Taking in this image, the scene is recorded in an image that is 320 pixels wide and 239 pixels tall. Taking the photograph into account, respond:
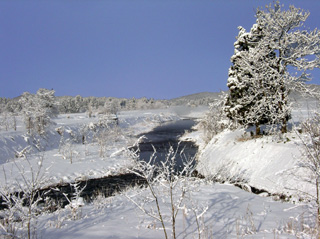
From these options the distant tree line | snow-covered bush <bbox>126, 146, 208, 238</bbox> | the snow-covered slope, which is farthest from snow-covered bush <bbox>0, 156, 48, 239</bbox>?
the distant tree line

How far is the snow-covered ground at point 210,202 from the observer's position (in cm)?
491

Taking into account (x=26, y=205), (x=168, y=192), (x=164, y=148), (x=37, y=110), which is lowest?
(x=164, y=148)

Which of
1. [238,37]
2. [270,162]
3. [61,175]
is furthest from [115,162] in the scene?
[238,37]

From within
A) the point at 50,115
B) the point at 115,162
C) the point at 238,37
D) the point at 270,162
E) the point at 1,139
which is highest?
the point at 238,37

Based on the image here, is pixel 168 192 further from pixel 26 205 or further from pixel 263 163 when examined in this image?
pixel 263 163

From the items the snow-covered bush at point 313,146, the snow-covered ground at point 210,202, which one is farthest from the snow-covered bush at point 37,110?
the snow-covered bush at point 313,146

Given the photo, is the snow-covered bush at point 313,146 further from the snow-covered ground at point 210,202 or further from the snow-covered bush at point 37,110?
the snow-covered bush at point 37,110

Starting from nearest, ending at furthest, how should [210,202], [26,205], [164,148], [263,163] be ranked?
[26,205] < [210,202] < [263,163] < [164,148]

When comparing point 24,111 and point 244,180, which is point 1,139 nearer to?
point 24,111

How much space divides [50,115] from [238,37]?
28.6 m

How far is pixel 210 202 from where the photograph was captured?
772 cm

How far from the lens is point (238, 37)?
18.4 metres

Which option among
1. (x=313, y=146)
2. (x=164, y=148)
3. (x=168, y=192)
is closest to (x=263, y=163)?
(x=313, y=146)

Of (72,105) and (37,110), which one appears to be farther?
(72,105)
